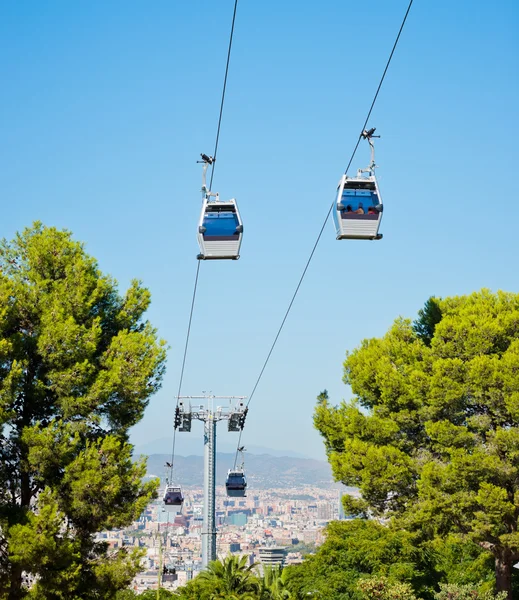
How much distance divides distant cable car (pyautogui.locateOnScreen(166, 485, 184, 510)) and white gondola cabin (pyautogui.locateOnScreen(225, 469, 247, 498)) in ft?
6.56

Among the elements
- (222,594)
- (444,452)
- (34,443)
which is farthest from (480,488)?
(34,443)

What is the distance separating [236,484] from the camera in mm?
31906

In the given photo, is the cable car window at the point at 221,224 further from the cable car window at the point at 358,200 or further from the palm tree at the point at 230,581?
the palm tree at the point at 230,581

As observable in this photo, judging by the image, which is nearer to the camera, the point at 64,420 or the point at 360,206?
the point at 360,206

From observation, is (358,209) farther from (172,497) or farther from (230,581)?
(172,497)

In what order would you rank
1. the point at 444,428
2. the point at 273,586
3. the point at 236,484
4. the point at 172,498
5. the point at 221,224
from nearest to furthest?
the point at 221,224
the point at 444,428
the point at 273,586
the point at 172,498
the point at 236,484

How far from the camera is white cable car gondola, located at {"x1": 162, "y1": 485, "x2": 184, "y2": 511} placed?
30.1 m

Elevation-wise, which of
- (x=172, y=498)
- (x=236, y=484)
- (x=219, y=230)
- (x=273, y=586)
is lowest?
(x=273, y=586)

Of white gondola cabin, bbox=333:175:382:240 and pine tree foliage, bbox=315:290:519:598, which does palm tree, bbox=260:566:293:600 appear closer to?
pine tree foliage, bbox=315:290:519:598

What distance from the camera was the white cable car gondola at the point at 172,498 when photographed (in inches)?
1185

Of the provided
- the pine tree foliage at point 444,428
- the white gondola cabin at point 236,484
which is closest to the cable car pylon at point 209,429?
the white gondola cabin at point 236,484

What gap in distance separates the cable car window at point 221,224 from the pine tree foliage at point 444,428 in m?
9.16

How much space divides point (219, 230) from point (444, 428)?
30.8ft

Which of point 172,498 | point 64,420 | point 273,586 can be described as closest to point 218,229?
point 64,420
